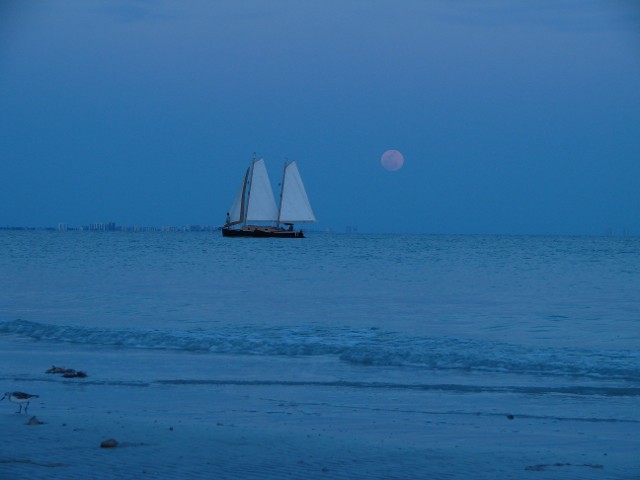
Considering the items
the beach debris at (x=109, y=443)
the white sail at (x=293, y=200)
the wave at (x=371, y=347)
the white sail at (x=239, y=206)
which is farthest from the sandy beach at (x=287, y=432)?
the white sail at (x=293, y=200)

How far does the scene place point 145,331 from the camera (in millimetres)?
18391

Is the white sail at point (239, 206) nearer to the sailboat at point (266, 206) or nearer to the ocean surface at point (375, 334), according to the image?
the sailboat at point (266, 206)

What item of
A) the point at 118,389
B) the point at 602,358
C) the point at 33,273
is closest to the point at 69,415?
the point at 118,389

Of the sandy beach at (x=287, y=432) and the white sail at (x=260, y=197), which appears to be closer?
the sandy beach at (x=287, y=432)

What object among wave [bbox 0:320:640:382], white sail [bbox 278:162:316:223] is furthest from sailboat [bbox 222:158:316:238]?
wave [bbox 0:320:640:382]

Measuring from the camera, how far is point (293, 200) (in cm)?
10494

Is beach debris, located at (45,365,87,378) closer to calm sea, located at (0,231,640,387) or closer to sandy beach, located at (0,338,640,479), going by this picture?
sandy beach, located at (0,338,640,479)

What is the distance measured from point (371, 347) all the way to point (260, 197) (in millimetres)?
85661

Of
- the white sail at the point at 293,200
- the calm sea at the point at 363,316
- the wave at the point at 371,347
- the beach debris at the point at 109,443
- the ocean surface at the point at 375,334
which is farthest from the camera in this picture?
the white sail at the point at 293,200

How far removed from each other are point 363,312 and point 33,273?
2226 centimetres

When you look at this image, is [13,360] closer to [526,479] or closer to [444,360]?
[444,360]

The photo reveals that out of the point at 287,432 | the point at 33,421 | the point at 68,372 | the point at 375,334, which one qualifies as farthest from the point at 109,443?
the point at 375,334

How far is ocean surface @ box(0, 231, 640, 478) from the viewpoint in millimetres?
11055

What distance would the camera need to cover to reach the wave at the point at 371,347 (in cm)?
1332
